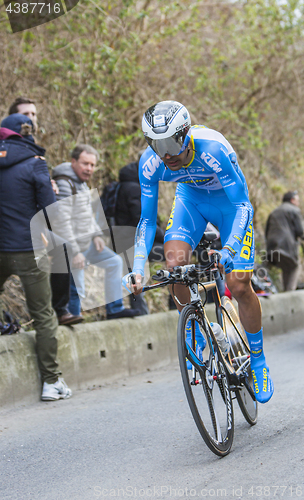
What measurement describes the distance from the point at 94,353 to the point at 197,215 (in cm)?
264

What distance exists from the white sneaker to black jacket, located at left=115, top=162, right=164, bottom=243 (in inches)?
94.3

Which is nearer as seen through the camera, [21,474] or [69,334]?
[21,474]

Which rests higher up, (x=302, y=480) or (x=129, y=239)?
(x=129, y=239)

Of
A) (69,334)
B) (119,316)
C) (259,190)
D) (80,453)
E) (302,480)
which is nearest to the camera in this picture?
(302,480)

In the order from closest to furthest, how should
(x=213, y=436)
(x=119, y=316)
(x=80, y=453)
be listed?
(x=213, y=436)
(x=80, y=453)
(x=119, y=316)

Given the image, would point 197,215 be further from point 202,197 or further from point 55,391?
point 55,391

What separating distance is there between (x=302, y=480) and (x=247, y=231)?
5.77ft

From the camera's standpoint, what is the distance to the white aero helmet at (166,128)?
3.45 metres

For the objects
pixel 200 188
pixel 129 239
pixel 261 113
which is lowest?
pixel 129 239

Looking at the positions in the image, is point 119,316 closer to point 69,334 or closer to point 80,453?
point 69,334

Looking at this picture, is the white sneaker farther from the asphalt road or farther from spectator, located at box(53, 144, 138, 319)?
spectator, located at box(53, 144, 138, 319)

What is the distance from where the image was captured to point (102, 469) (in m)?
3.43

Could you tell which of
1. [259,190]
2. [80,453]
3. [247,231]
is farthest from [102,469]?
[259,190]

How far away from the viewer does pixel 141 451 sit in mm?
3752
